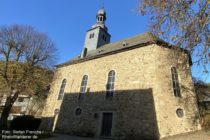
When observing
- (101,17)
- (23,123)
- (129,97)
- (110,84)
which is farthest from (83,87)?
(101,17)

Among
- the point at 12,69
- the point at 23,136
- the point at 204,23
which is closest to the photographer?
the point at 204,23

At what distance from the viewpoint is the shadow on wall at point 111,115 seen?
1212 centimetres

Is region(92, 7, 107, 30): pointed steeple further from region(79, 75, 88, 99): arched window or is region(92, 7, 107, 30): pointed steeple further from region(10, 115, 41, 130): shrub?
region(10, 115, 41, 130): shrub

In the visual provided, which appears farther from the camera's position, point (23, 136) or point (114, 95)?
point (114, 95)

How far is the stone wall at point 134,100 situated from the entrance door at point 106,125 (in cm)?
36

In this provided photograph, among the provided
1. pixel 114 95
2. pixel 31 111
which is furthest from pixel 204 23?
pixel 31 111

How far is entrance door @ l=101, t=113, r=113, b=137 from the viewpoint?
536 inches

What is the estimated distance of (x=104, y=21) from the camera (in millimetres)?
25438

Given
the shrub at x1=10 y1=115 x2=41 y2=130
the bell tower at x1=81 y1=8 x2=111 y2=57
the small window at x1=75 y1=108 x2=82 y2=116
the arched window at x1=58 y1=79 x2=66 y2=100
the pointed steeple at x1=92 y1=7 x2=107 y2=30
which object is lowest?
the shrub at x1=10 y1=115 x2=41 y2=130

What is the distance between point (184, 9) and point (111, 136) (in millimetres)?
10694

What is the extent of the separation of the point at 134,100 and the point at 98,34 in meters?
12.6

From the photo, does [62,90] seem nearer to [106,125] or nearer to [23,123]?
[106,125]

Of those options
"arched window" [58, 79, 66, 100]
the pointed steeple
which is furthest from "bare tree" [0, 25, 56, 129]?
the pointed steeple

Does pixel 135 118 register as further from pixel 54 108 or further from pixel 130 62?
pixel 54 108
